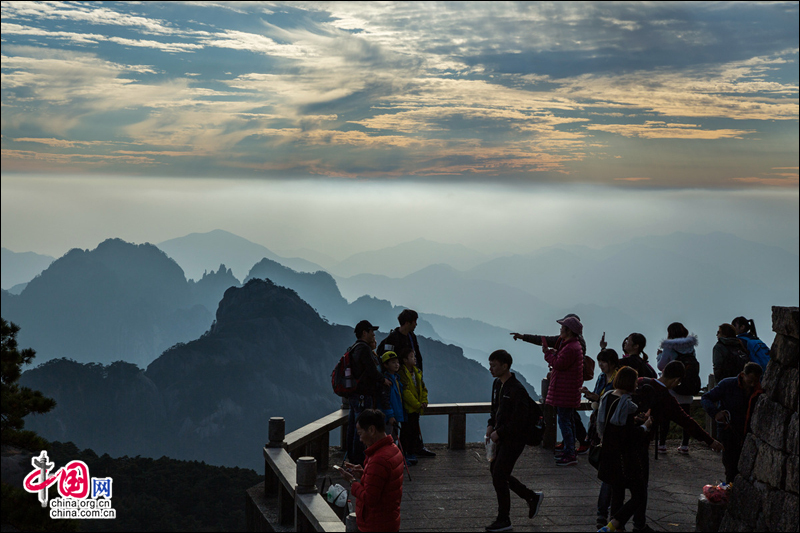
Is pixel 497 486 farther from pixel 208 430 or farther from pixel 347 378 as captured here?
pixel 208 430

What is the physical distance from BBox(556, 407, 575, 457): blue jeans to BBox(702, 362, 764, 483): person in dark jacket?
2.16 m

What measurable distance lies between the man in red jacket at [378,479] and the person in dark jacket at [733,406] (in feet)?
14.4

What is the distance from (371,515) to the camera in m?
5.30

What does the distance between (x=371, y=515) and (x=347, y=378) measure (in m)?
3.11

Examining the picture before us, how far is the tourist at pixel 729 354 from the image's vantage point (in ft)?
31.1

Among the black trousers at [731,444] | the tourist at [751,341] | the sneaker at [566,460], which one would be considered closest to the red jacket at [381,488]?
the black trousers at [731,444]

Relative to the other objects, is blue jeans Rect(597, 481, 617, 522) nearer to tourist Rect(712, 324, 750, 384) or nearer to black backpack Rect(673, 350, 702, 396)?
tourist Rect(712, 324, 750, 384)

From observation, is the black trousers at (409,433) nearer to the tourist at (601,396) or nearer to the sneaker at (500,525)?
the tourist at (601,396)

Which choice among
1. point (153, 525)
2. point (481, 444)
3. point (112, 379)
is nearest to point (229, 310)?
point (112, 379)

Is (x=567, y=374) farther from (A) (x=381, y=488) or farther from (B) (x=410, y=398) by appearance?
(A) (x=381, y=488)

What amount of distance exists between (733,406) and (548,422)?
12.0ft

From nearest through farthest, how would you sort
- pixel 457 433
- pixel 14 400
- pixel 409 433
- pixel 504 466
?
1. pixel 504 466
2. pixel 409 433
3. pixel 14 400
4. pixel 457 433

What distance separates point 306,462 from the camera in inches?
256

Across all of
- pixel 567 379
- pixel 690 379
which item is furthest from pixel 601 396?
pixel 690 379
